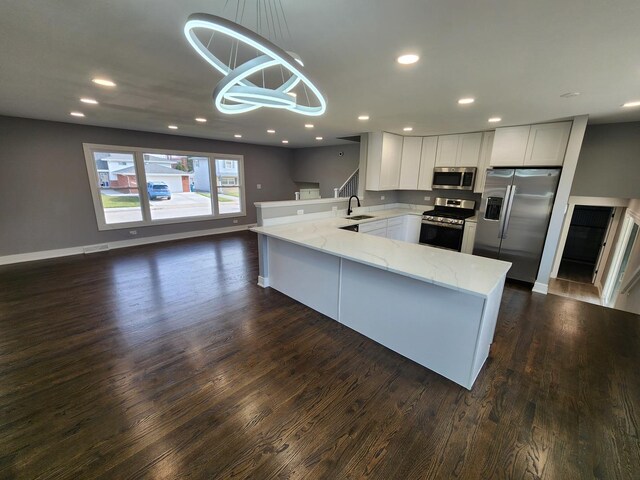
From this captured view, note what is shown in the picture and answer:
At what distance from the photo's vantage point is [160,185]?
587cm

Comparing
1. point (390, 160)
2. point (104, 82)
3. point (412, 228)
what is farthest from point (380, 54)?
point (412, 228)

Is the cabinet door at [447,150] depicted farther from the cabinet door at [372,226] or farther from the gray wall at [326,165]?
the gray wall at [326,165]

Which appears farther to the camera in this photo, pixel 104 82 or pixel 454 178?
pixel 454 178

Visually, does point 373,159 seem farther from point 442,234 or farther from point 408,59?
point 408,59

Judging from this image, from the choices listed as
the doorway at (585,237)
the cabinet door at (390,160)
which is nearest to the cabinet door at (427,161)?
the cabinet door at (390,160)

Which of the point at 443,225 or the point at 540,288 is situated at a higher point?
the point at 443,225

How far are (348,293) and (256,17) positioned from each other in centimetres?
231

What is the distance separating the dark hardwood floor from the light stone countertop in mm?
892

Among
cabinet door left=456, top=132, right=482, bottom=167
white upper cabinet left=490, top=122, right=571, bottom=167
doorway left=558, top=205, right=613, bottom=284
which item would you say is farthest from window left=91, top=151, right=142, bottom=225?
doorway left=558, top=205, right=613, bottom=284

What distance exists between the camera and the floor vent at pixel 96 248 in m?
5.08

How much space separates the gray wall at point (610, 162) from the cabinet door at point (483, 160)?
1194mm

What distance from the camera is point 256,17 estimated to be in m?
1.44

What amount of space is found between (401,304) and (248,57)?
7.82ft

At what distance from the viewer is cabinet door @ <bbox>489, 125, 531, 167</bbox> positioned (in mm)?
3771
